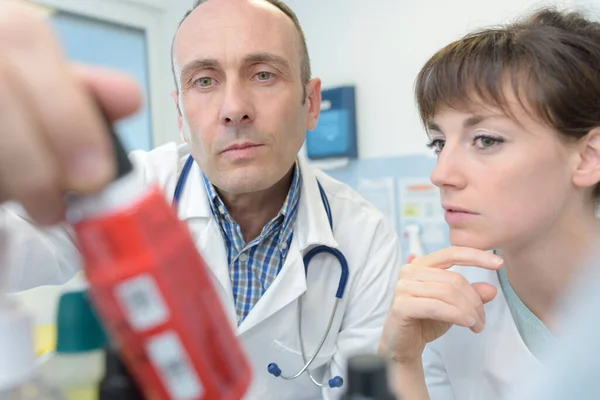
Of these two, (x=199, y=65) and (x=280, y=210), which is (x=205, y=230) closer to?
(x=280, y=210)

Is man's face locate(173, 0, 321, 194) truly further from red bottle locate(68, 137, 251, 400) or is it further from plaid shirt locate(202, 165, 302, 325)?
red bottle locate(68, 137, 251, 400)

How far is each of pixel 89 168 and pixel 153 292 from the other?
0.08 meters

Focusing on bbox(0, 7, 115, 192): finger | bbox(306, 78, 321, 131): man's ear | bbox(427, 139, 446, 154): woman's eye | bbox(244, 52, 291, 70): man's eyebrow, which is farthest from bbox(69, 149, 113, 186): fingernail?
bbox(306, 78, 321, 131): man's ear

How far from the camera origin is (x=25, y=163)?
0.89 feet

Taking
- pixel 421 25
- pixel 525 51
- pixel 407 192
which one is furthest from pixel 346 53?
pixel 525 51

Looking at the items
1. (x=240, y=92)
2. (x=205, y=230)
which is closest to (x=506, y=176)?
(x=240, y=92)

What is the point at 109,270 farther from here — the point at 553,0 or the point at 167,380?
the point at 553,0

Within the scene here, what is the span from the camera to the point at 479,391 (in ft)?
2.94

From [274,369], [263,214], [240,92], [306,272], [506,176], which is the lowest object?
[274,369]

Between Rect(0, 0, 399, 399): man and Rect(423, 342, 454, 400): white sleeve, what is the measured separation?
0.36 feet

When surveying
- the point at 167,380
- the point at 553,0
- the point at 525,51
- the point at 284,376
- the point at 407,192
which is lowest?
the point at 284,376

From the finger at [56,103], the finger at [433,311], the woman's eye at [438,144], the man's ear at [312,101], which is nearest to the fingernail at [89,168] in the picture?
the finger at [56,103]

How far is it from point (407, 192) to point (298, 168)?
61cm

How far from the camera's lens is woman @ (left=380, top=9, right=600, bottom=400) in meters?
0.77
